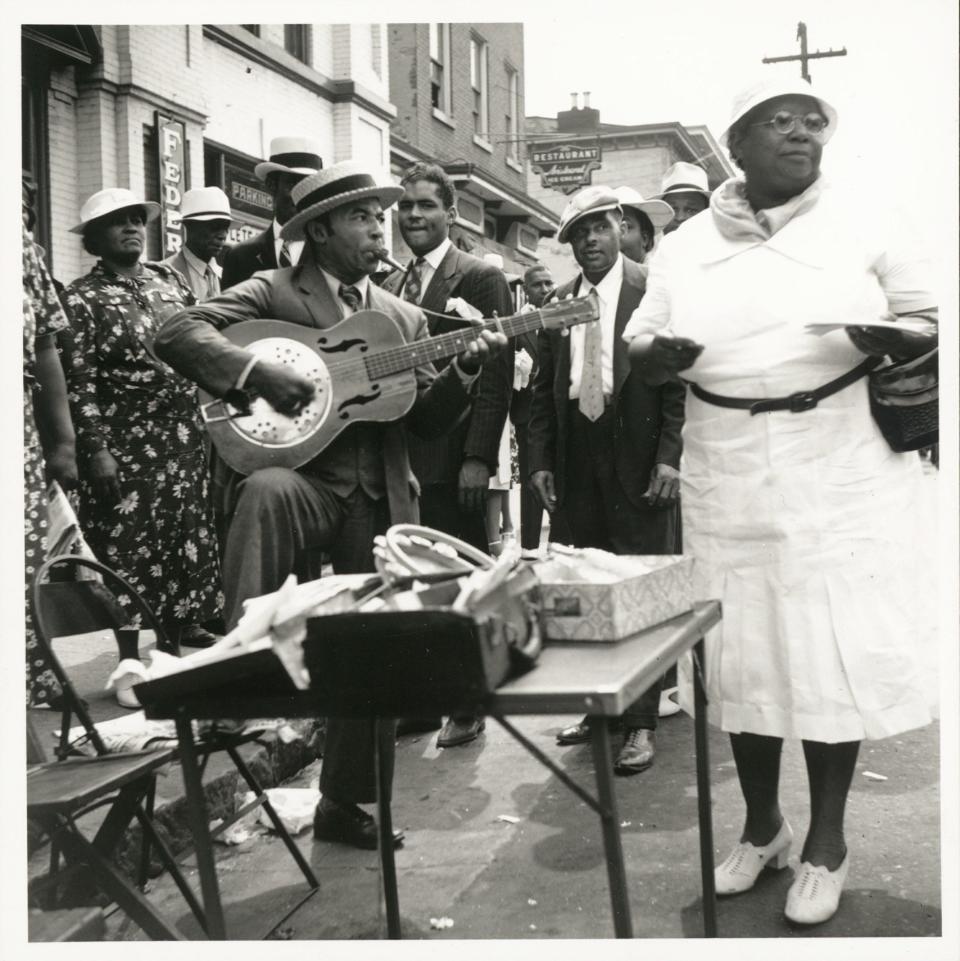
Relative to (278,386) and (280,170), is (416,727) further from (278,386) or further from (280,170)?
(280,170)

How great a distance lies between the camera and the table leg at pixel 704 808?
10.4ft

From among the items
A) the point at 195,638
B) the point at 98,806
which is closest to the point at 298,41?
the point at 195,638

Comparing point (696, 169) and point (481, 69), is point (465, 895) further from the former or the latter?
point (481, 69)

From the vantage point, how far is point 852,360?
136 inches

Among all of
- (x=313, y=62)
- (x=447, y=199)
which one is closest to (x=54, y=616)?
(x=447, y=199)

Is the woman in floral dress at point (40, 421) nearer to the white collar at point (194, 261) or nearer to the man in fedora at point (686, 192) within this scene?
the white collar at point (194, 261)

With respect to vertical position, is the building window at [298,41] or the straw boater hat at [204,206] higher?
the building window at [298,41]

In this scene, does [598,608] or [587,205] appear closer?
[598,608]

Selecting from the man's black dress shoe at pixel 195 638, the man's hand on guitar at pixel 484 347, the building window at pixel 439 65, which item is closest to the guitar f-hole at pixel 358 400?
the man's hand on guitar at pixel 484 347

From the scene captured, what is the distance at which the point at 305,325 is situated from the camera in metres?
4.09

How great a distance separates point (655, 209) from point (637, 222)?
0.17 metres

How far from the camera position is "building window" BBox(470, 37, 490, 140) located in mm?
16672

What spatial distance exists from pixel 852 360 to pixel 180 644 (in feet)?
13.9

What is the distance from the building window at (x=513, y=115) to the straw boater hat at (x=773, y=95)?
14763mm
